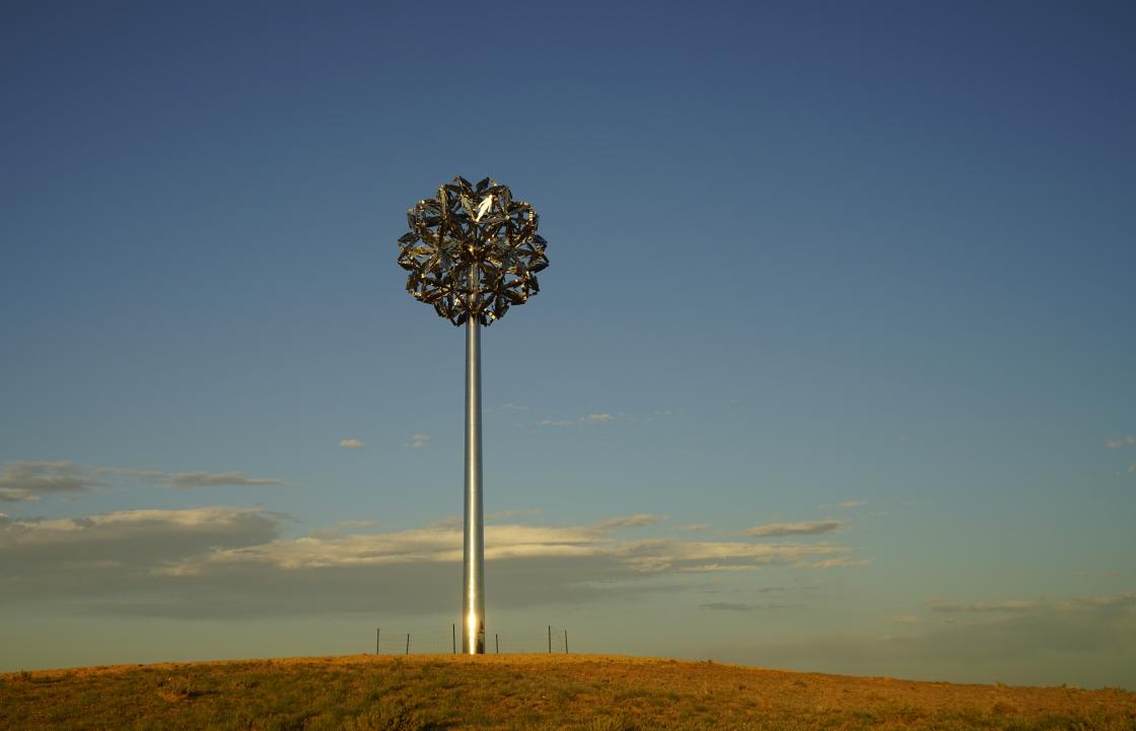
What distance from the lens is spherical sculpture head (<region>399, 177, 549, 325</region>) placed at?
61000mm

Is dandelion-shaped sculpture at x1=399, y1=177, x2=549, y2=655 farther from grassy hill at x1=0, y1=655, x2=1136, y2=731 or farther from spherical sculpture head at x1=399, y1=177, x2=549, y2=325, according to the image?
grassy hill at x1=0, y1=655, x2=1136, y2=731

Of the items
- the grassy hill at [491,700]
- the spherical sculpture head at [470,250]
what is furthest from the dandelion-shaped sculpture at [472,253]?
the grassy hill at [491,700]

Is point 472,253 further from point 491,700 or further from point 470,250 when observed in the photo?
point 491,700

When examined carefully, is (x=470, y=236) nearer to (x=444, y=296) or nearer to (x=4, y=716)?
(x=444, y=296)

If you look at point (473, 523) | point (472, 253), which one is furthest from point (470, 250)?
point (473, 523)

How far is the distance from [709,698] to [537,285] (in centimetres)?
3007

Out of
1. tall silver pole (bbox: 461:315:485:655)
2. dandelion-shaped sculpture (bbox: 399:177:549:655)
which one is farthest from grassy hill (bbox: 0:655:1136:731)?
dandelion-shaped sculpture (bbox: 399:177:549:655)

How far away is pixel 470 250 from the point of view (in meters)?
61.8

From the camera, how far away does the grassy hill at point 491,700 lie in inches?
1373

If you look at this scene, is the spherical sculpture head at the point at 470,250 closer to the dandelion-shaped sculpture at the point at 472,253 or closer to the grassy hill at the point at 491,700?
the dandelion-shaped sculpture at the point at 472,253

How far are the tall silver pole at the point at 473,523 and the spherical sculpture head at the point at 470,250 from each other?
3.61 metres

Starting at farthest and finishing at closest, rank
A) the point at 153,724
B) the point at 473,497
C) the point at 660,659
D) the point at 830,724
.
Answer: the point at 473,497, the point at 660,659, the point at 830,724, the point at 153,724

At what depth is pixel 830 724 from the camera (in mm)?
36188

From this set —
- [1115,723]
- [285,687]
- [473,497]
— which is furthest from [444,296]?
[1115,723]
